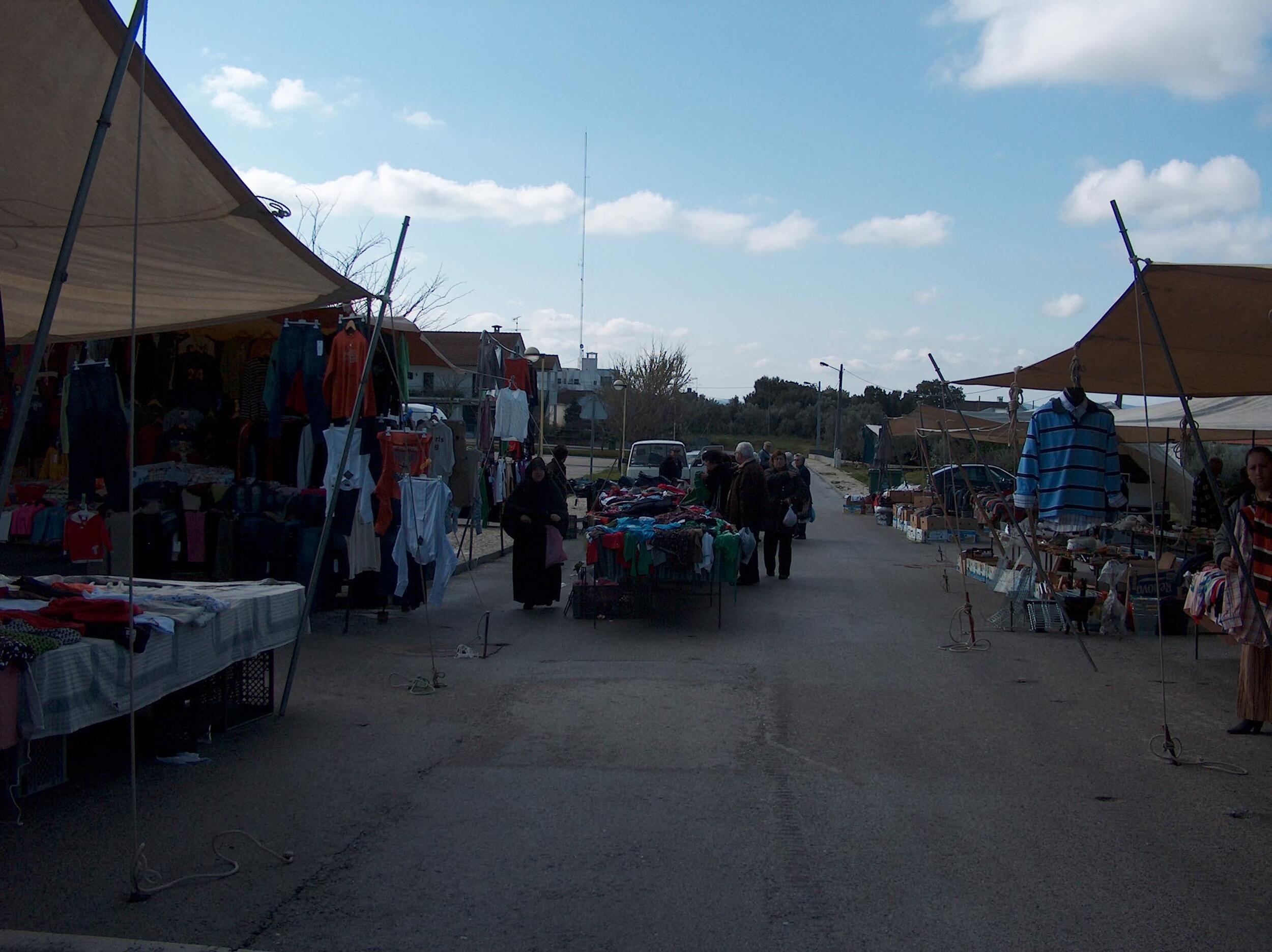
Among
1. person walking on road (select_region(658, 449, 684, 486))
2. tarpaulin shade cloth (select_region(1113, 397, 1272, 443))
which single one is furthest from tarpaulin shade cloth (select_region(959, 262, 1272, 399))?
person walking on road (select_region(658, 449, 684, 486))

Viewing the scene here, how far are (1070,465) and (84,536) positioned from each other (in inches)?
342

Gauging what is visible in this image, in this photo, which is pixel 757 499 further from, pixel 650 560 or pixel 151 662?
pixel 151 662

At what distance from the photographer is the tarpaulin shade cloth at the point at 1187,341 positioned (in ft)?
20.6

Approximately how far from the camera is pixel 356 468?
1007 centimetres

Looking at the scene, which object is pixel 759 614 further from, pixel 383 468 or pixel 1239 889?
A: pixel 1239 889

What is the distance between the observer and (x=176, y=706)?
6.10m

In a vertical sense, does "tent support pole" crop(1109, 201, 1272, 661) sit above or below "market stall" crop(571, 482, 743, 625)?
above

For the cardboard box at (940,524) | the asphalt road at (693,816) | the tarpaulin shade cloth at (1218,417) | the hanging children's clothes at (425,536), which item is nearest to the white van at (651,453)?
the cardboard box at (940,524)

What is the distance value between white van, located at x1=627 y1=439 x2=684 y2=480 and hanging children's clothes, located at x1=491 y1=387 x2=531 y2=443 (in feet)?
31.9

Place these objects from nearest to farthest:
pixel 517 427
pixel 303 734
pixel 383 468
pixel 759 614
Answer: pixel 303 734, pixel 383 468, pixel 759 614, pixel 517 427

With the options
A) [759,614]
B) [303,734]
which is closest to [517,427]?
[759,614]

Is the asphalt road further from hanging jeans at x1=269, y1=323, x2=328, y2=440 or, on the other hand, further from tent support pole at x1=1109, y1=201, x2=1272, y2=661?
hanging jeans at x1=269, y1=323, x2=328, y2=440

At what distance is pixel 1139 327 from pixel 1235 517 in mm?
1668

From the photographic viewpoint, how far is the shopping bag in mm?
11531
